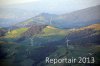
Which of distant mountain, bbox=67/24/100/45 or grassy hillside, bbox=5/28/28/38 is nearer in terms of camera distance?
distant mountain, bbox=67/24/100/45

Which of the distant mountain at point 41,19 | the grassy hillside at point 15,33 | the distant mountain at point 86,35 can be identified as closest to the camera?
the distant mountain at point 86,35

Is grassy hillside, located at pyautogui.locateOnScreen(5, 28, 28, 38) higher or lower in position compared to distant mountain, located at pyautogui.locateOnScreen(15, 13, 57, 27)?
lower

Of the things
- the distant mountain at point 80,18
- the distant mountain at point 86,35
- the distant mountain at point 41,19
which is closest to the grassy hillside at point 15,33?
the distant mountain at point 41,19

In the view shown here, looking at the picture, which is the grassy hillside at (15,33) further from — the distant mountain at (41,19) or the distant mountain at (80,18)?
the distant mountain at (80,18)

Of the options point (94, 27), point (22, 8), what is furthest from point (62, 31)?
point (22, 8)

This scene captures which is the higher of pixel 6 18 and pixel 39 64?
pixel 6 18

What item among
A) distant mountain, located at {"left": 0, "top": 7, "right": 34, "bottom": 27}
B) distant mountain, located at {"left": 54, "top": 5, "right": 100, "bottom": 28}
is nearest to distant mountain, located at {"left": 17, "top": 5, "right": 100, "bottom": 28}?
distant mountain, located at {"left": 54, "top": 5, "right": 100, "bottom": 28}

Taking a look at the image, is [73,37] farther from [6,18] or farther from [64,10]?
[6,18]

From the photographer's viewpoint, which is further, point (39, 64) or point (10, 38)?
point (10, 38)

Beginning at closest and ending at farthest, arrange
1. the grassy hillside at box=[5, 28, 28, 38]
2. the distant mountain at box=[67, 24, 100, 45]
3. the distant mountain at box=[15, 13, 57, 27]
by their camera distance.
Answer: the distant mountain at box=[67, 24, 100, 45]
the distant mountain at box=[15, 13, 57, 27]
the grassy hillside at box=[5, 28, 28, 38]

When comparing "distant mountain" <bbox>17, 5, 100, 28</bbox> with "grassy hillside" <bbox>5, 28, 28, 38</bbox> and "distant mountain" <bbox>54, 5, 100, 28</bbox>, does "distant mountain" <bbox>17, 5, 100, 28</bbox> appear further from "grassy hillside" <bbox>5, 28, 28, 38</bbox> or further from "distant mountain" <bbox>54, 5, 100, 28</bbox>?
"grassy hillside" <bbox>5, 28, 28, 38</bbox>

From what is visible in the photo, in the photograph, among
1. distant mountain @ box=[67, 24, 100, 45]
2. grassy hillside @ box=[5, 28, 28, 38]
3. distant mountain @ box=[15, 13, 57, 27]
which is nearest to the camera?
distant mountain @ box=[67, 24, 100, 45]
